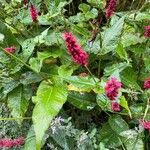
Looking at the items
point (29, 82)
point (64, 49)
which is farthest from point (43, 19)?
point (29, 82)

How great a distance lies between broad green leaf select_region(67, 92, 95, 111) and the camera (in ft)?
6.05

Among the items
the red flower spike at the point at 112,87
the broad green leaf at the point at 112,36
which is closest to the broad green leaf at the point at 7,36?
the broad green leaf at the point at 112,36

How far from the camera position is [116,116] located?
185 cm

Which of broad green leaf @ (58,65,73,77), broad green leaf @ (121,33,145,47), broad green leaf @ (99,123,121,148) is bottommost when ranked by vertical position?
broad green leaf @ (99,123,121,148)

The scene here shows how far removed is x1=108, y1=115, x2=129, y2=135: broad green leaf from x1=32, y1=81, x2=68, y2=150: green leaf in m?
0.22

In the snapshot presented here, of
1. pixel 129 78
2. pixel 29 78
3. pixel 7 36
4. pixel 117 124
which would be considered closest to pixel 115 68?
pixel 129 78

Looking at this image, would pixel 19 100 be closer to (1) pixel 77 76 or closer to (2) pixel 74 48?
(1) pixel 77 76

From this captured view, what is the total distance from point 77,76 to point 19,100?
1.12 ft

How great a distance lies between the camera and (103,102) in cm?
177

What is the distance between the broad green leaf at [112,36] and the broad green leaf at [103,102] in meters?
0.20

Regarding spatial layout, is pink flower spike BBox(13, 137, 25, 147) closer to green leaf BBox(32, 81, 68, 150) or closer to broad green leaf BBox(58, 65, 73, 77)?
green leaf BBox(32, 81, 68, 150)

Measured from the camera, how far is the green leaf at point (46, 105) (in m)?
1.59

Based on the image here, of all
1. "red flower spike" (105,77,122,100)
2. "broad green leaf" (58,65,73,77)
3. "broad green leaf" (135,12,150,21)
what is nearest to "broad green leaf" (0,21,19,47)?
"broad green leaf" (58,65,73,77)

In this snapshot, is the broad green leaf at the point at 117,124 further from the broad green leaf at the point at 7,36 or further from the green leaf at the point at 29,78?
the broad green leaf at the point at 7,36
